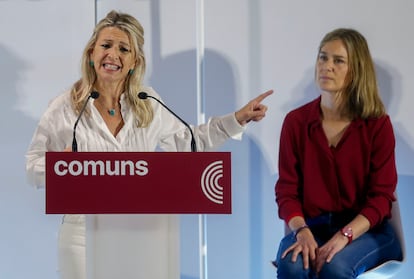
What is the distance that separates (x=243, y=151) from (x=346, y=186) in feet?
2.76

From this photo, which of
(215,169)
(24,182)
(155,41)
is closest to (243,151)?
(155,41)

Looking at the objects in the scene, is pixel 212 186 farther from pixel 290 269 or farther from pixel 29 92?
pixel 29 92

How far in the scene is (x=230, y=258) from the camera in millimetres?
3334

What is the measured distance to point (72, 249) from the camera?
228cm

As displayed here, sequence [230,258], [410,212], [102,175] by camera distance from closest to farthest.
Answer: [102,175] < [410,212] < [230,258]

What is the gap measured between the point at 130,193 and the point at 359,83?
1.32 meters

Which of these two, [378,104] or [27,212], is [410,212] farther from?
[27,212]

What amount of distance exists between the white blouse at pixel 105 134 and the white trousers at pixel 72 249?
257 millimetres

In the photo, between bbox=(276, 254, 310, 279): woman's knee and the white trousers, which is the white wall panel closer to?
the white trousers

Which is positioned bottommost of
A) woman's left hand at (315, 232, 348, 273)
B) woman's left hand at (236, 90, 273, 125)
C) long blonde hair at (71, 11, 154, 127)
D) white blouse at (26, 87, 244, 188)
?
woman's left hand at (315, 232, 348, 273)

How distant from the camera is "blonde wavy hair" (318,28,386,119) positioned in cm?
262

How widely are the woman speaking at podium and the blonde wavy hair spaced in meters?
0.39

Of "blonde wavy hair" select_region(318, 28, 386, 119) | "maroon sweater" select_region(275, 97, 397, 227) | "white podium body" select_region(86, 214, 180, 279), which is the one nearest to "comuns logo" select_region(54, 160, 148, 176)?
"white podium body" select_region(86, 214, 180, 279)

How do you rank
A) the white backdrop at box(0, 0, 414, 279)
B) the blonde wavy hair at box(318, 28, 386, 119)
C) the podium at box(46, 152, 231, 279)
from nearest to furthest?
the podium at box(46, 152, 231, 279), the blonde wavy hair at box(318, 28, 386, 119), the white backdrop at box(0, 0, 414, 279)
